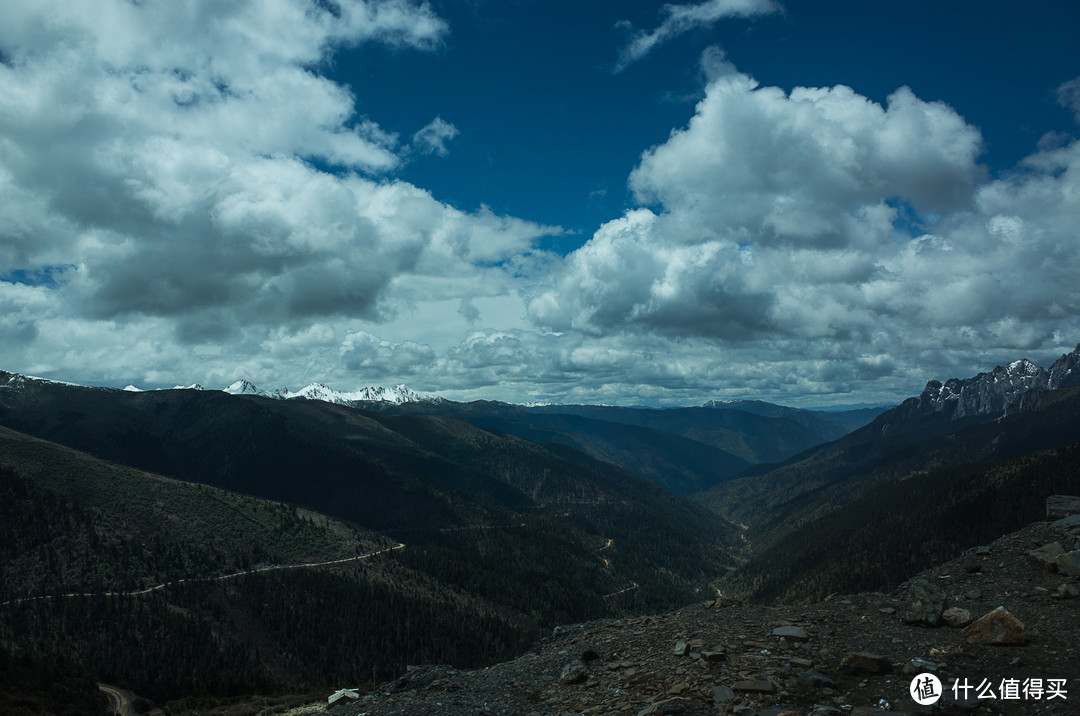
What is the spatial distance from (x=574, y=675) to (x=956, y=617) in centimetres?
2151

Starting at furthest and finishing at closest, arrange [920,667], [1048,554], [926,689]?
1. [1048,554]
2. [920,667]
3. [926,689]

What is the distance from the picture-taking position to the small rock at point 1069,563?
31.3 metres

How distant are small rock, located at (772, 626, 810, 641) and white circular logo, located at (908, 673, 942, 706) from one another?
27.2 ft

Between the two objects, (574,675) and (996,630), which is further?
(574,675)

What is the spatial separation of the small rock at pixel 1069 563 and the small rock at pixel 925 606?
25.4 feet

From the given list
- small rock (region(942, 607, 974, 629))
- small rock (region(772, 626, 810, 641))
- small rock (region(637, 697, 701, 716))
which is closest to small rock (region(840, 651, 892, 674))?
small rock (region(772, 626, 810, 641))

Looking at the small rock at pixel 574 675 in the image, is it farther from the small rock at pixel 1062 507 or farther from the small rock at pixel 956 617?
the small rock at pixel 1062 507

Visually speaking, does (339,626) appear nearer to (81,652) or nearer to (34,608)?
(81,652)

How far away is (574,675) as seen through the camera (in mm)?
34500

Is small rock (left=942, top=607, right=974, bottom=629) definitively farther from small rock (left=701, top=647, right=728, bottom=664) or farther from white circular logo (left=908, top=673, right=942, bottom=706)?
small rock (left=701, top=647, right=728, bottom=664)

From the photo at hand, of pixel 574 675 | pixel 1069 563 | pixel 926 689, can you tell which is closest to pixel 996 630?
pixel 926 689

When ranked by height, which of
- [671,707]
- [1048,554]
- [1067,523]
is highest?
[1067,523]

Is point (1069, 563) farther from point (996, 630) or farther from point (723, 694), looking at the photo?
point (723, 694)

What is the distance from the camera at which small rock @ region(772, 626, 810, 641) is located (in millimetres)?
30550
